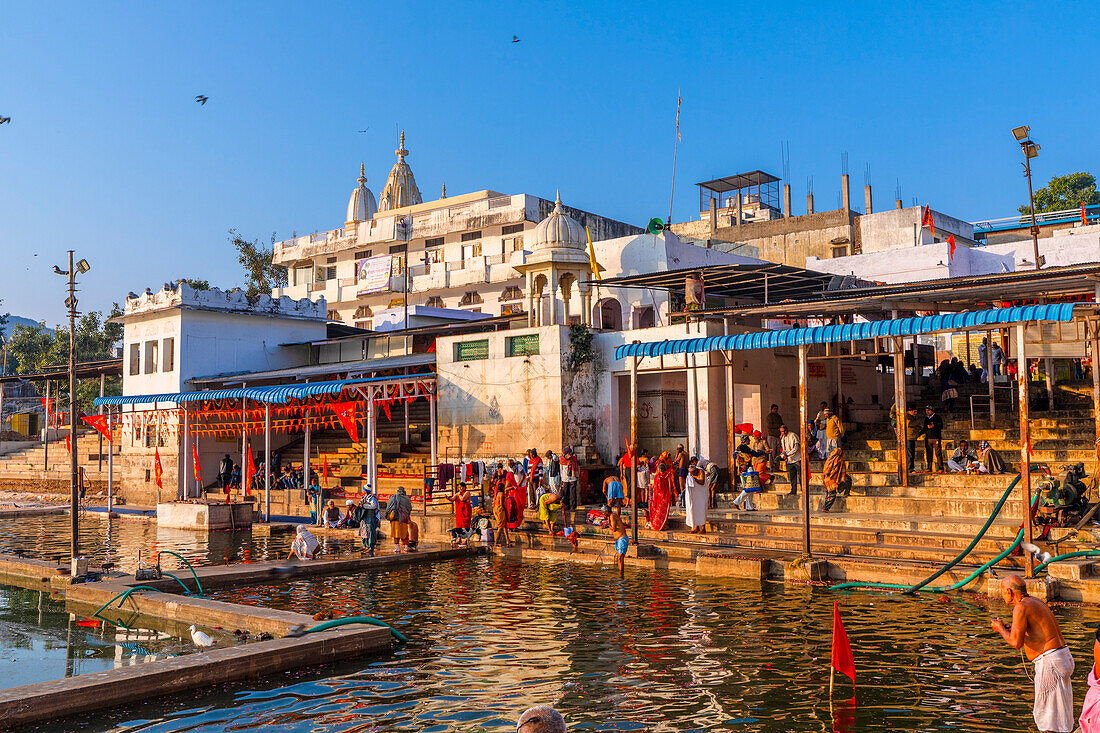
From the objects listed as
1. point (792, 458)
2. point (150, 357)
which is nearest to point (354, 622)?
point (792, 458)

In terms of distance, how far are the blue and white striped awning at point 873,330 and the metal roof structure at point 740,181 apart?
31756 mm

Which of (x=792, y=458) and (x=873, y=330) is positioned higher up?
(x=873, y=330)

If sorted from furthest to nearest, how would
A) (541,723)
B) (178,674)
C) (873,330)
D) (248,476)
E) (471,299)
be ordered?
1. (471,299)
2. (248,476)
3. (873,330)
4. (178,674)
5. (541,723)

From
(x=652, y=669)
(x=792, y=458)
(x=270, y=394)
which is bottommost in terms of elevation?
(x=652, y=669)

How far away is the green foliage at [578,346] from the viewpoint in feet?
75.1

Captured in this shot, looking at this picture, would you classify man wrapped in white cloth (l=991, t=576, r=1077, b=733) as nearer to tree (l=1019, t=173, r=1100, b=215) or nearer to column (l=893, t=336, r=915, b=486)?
column (l=893, t=336, r=915, b=486)

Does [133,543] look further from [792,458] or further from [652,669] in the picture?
[652,669]

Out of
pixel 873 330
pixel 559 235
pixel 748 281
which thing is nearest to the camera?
pixel 873 330

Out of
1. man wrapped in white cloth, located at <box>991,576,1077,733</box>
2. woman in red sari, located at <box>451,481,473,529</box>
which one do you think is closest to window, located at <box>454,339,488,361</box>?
woman in red sari, located at <box>451,481,473,529</box>

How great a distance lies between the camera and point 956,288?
17531mm

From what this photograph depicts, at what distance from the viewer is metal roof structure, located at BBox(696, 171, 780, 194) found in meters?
47.8

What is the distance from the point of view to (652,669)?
922cm

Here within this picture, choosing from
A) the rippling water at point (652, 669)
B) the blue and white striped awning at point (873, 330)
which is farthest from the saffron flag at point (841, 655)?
the blue and white striped awning at point (873, 330)

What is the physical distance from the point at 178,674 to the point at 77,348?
53806 mm
